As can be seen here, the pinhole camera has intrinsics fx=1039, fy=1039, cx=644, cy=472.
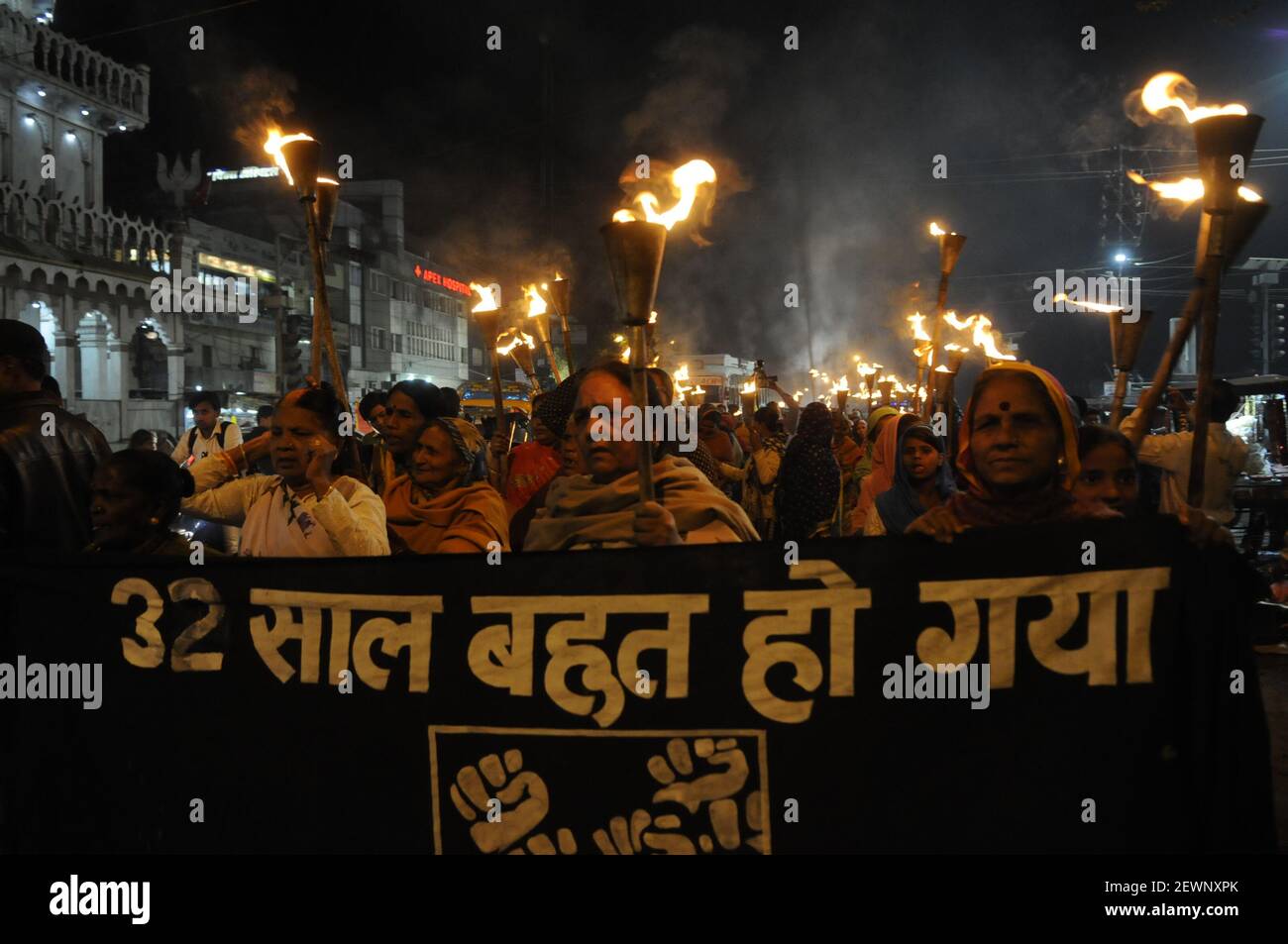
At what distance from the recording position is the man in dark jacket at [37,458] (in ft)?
13.5

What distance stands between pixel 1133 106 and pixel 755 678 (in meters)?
3.45

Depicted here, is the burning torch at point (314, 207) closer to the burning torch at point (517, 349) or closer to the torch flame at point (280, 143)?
the torch flame at point (280, 143)

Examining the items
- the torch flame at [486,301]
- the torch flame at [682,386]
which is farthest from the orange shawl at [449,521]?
the torch flame at [682,386]

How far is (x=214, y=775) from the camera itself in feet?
9.77

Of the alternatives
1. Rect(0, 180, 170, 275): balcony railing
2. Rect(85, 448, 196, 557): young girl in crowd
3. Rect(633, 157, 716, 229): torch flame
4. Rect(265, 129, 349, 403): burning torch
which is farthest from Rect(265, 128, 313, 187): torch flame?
Rect(0, 180, 170, 275): balcony railing

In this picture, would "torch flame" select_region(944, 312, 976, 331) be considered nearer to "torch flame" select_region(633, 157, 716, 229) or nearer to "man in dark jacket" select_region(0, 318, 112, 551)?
"torch flame" select_region(633, 157, 716, 229)

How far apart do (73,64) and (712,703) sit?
120ft

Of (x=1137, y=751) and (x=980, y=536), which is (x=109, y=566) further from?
(x=1137, y=751)

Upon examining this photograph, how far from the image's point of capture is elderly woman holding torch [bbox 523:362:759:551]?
3361 mm

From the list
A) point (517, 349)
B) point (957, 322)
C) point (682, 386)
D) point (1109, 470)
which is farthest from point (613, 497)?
point (682, 386)

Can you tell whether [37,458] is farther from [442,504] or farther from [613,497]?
[613,497]

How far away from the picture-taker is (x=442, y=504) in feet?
14.1

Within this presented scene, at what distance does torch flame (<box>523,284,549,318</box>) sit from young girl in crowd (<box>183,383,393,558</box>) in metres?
4.92
